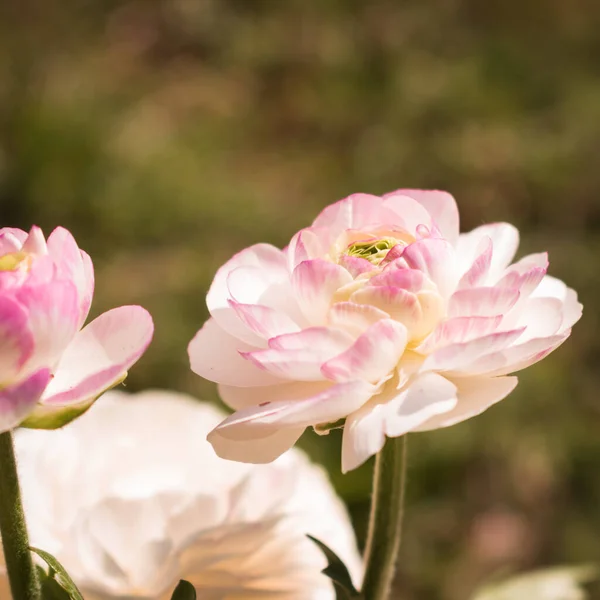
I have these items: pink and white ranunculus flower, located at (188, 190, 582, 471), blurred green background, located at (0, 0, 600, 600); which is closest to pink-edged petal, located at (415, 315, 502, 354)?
pink and white ranunculus flower, located at (188, 190, 582, 471)

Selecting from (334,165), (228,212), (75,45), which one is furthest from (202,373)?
(75,45)

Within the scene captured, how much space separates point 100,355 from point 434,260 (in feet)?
0.25

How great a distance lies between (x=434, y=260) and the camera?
0.20 metres

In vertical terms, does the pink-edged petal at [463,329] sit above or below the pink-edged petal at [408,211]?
below

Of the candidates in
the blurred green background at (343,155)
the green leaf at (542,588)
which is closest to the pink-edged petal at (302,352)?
the green leaf at (542,588)

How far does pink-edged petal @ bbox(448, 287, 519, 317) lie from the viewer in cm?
19

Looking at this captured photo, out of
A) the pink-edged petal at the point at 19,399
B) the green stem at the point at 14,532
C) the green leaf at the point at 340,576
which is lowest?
the green leaf at the point at 340,576

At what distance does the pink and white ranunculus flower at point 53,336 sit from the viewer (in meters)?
0.16

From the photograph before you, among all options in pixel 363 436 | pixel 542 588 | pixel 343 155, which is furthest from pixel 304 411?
pixel 343 155

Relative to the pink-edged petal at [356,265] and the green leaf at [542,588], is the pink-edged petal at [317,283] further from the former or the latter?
the green leaf at [542,588]

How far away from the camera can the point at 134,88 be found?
4.18ft

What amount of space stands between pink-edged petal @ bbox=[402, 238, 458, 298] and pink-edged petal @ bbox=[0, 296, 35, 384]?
0.08 m

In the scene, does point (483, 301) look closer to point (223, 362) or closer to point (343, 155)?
point (223, 362)

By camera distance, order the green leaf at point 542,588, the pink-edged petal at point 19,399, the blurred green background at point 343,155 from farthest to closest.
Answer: the blurred green background at point 343,155
the green leaf at point 542,588
the pink-edged petal at point 19,399
